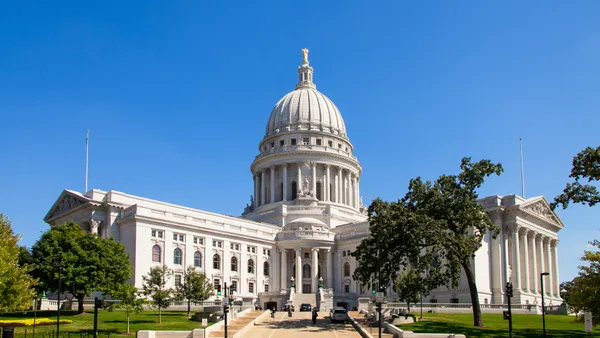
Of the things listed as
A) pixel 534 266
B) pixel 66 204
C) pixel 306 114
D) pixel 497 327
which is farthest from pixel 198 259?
pixel 497 327

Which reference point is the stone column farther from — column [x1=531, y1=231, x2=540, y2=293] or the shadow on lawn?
the shadow on lawn

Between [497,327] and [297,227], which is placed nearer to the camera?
[497,327]

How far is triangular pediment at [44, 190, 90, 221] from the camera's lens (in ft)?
314

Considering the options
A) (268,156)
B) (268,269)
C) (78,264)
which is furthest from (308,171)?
(78,264)

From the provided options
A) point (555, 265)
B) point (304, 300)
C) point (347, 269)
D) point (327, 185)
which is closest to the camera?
point (304, 300)

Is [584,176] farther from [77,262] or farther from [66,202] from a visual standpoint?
[66,202]

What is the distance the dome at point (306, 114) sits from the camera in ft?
441

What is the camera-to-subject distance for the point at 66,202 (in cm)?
10088

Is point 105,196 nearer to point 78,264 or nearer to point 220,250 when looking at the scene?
point 220,250

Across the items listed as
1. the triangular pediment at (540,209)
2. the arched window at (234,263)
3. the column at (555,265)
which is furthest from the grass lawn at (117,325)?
the column at (555,265)

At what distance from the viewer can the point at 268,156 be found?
131375 millimetres

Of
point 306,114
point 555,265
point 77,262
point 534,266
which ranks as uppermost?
point 306,114

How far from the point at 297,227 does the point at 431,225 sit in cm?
5833

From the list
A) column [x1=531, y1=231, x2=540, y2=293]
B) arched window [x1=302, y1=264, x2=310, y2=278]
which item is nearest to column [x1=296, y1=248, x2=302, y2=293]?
arched window [x1=302, y1=264, x2=310, y2=278]
